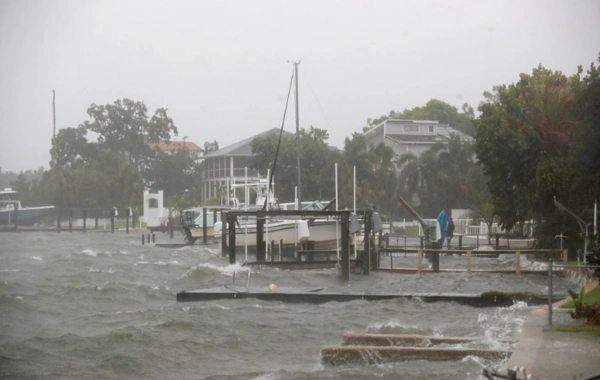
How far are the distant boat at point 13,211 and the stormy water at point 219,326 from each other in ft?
147

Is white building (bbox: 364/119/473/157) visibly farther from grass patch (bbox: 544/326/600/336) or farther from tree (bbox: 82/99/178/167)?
grass patch (bbox: 544/326/600/336)

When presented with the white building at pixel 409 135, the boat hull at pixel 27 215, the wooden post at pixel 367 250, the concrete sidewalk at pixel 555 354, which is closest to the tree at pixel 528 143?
the wooden post at pixel 367 250

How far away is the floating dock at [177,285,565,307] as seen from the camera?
1994 cm

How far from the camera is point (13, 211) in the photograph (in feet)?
245

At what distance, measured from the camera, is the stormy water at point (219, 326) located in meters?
14.7

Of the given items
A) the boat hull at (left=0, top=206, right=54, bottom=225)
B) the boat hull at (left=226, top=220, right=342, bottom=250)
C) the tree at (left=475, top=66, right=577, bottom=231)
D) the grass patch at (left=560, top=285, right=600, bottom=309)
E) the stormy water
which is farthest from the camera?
the boat hull at (left=0, top=206, right=54, bottom=225)

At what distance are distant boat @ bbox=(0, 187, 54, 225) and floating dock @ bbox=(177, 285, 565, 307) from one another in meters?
52.2

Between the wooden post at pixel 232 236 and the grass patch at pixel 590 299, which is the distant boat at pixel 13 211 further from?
the grass patch at pixel 590 299

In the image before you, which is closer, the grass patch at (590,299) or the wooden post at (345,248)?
the grass patch at (590,299)

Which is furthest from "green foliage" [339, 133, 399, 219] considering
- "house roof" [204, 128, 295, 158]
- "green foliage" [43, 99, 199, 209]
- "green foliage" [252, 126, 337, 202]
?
"green foliage" [43, 99, 199, 209]

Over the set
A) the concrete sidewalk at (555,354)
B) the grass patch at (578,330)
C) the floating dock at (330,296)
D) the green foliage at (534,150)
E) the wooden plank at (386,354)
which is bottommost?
the wooden plank at (386,354)

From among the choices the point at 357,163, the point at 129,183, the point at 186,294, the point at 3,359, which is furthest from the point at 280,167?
the point at 3,359

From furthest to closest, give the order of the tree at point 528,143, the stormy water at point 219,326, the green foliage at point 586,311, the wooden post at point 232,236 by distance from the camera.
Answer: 1. the tree at point 528,143
2. the wooden post at point 232,236
3. the stormy water at point 219,326
4. the green foliage at point 586,311

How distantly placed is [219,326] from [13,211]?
60.6 meters
